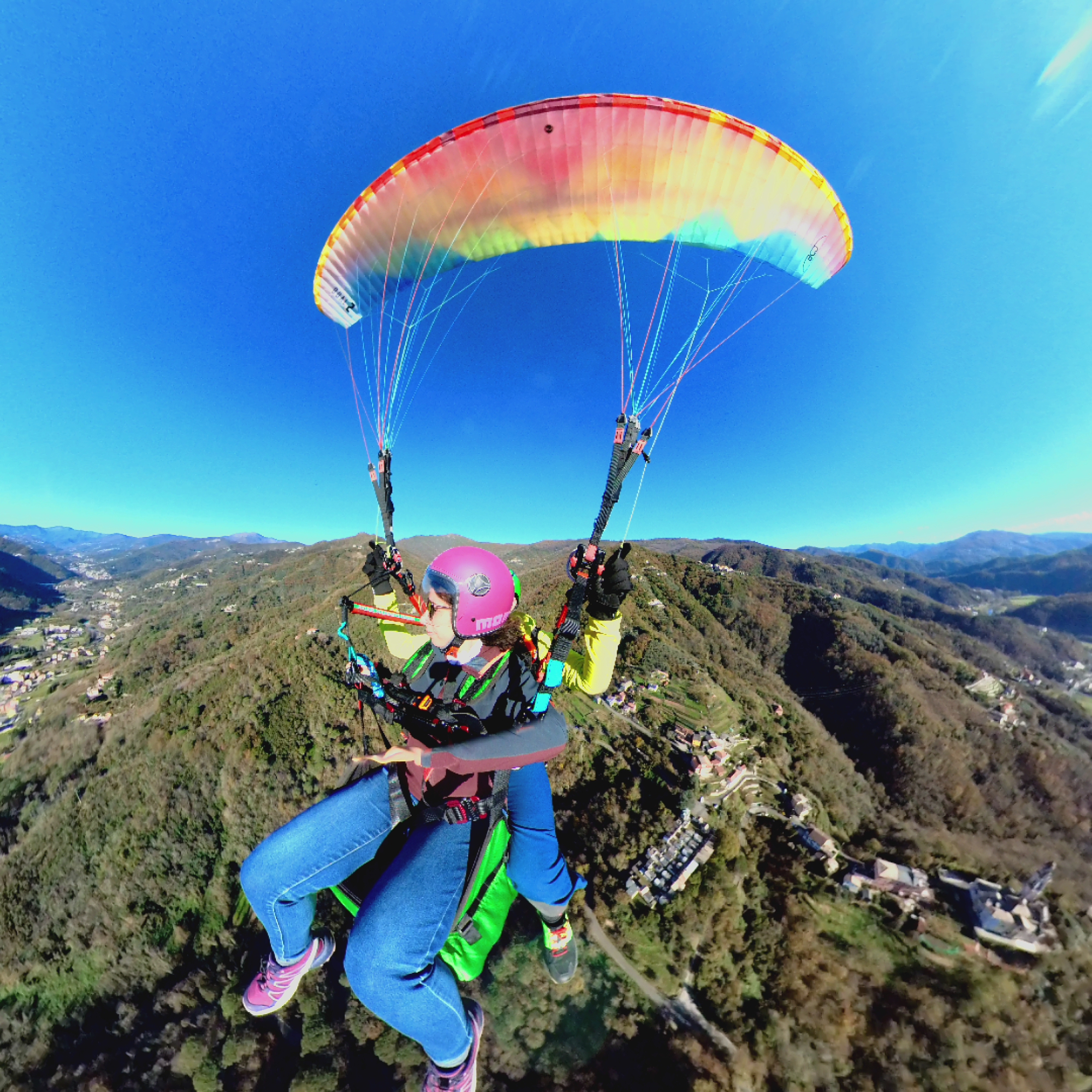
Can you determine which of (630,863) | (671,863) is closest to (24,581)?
(630,863)

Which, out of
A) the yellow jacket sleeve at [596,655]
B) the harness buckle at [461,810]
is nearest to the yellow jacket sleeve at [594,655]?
the yellow jacket sleeve at [596,655]

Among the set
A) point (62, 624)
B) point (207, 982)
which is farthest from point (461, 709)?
point (62, 624)

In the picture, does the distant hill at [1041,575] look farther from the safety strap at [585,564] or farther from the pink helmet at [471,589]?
the pink helmet at [471,589]

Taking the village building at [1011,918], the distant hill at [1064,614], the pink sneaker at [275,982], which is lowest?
the village building at [1011,918]

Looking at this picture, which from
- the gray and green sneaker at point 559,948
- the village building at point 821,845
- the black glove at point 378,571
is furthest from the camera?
the village building at point 821,845

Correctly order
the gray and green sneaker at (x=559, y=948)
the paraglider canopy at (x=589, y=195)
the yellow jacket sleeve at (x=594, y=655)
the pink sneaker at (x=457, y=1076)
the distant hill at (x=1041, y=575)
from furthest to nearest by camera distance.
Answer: the distant hill at (x=1041, y=575) → the paraglider canopy at (x=589, y=195) → the gray and green sneaker at (x=559, y=948) → the yellow jacket sleeve at (x=594, y=655) → the pink sneaker at (x=457, y=1076)

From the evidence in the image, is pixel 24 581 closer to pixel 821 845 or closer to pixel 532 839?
pixel 532 839
